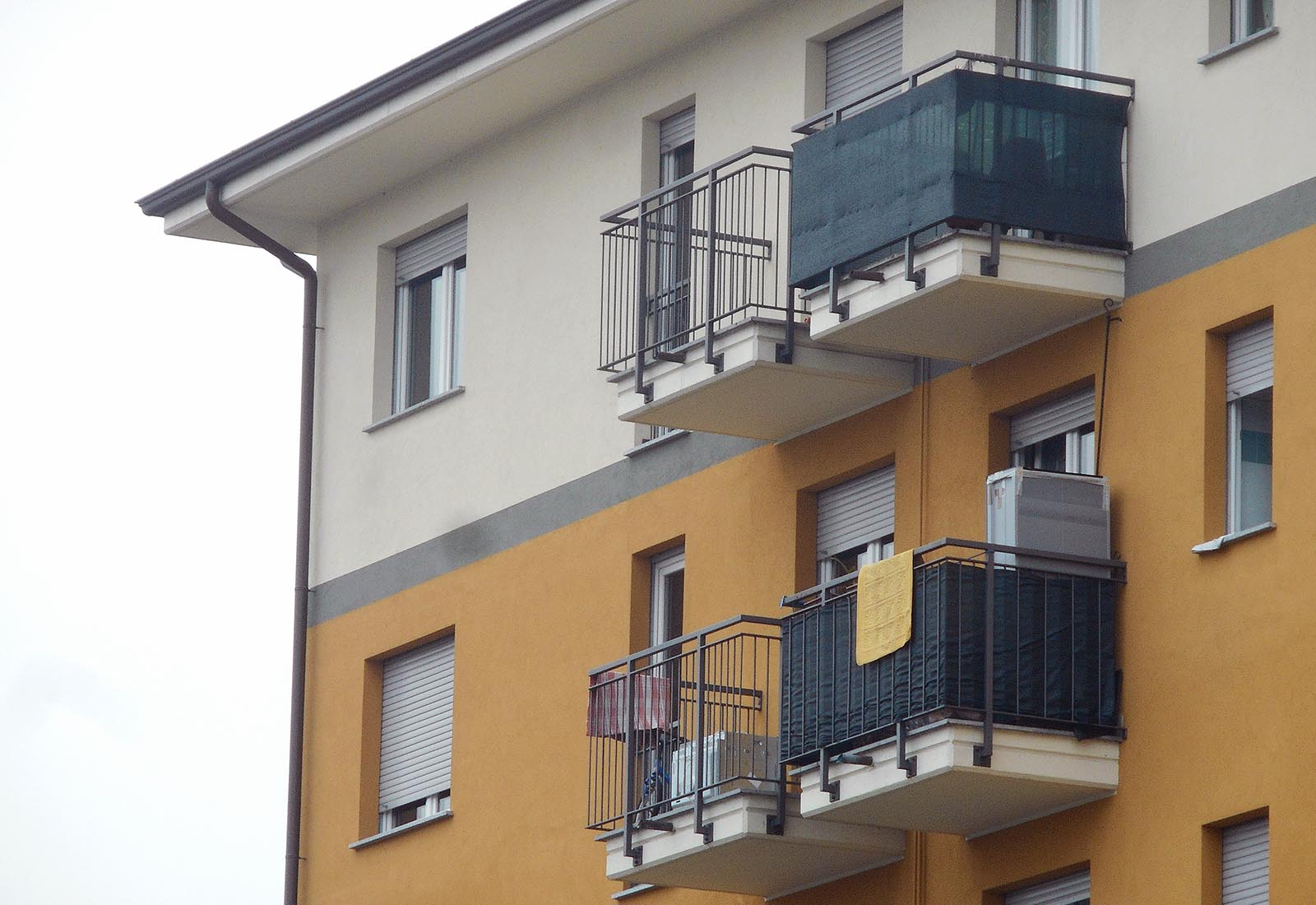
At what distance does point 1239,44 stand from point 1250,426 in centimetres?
220

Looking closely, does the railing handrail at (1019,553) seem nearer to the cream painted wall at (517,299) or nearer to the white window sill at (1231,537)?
the white window sill at (1231,537)

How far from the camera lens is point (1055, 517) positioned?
1866cm

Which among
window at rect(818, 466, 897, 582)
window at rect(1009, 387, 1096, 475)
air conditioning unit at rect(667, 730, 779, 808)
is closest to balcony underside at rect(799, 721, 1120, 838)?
air conditioning unit at rect(667, 730, 779, 808)

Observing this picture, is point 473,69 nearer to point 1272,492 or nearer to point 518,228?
point 518,228

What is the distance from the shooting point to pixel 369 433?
87.1 feet

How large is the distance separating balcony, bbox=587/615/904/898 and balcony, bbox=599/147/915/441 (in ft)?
4.96

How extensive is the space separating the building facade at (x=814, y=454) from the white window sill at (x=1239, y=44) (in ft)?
0.06

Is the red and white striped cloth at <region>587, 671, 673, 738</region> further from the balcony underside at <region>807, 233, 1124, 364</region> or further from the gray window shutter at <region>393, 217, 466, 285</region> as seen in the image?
the gray window shutter at <region>393, 217, 466, 285</region>

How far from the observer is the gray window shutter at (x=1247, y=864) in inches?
684

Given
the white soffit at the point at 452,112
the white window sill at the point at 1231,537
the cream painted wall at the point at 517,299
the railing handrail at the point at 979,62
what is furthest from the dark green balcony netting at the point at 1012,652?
the white soffit at the point at 452,112

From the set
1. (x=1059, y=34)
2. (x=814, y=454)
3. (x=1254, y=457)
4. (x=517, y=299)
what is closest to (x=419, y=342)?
(x=517, y=299)

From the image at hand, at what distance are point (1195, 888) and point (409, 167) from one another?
1128 cm

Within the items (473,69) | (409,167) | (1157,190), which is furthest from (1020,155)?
(409,167)

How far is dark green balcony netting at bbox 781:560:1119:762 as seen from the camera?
18.2 m
